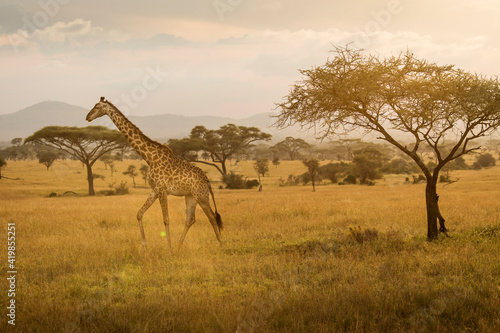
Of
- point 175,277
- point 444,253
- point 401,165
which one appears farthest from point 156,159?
point 401,165

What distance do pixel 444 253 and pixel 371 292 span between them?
365 cm

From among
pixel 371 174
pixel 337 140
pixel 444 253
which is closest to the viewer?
pixel 444 253

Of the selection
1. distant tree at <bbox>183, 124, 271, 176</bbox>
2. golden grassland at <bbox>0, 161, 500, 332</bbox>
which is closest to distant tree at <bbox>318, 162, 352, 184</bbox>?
distant tree at <bbox>183, 124, 271, 176</bbox>

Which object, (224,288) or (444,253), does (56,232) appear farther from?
(444,253)

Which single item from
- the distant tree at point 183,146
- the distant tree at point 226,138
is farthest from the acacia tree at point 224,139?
the distant tree at point 183,146

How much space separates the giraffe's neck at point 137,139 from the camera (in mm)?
9922

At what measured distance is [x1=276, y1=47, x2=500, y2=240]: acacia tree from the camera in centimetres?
1049

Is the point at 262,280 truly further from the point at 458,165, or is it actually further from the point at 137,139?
the point at 458,165

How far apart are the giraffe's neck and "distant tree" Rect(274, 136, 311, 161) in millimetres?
85034

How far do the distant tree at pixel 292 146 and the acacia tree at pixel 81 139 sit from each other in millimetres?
57512

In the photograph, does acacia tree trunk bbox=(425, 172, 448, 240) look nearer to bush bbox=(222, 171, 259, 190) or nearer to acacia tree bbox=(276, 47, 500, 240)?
acacia tree bbox=(276, 47, 500, 240)

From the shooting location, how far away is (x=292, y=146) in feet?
330

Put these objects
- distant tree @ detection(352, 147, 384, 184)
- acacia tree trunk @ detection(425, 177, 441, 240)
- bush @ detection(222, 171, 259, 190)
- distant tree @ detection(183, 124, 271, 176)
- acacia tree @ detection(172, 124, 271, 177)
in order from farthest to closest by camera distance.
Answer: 1. distant tree @ detection(183, 124, 271, 176)
2. acacia tree @ detection(172, 124, 271, 177)
3. distant tree @ detection(352, 147, 384, 184)
4. bush @ detection(222, 171, 259, 190)
5. acacia tree trunk @ detection(425, 177, 441, 240)

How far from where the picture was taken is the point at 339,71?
11062 mm
